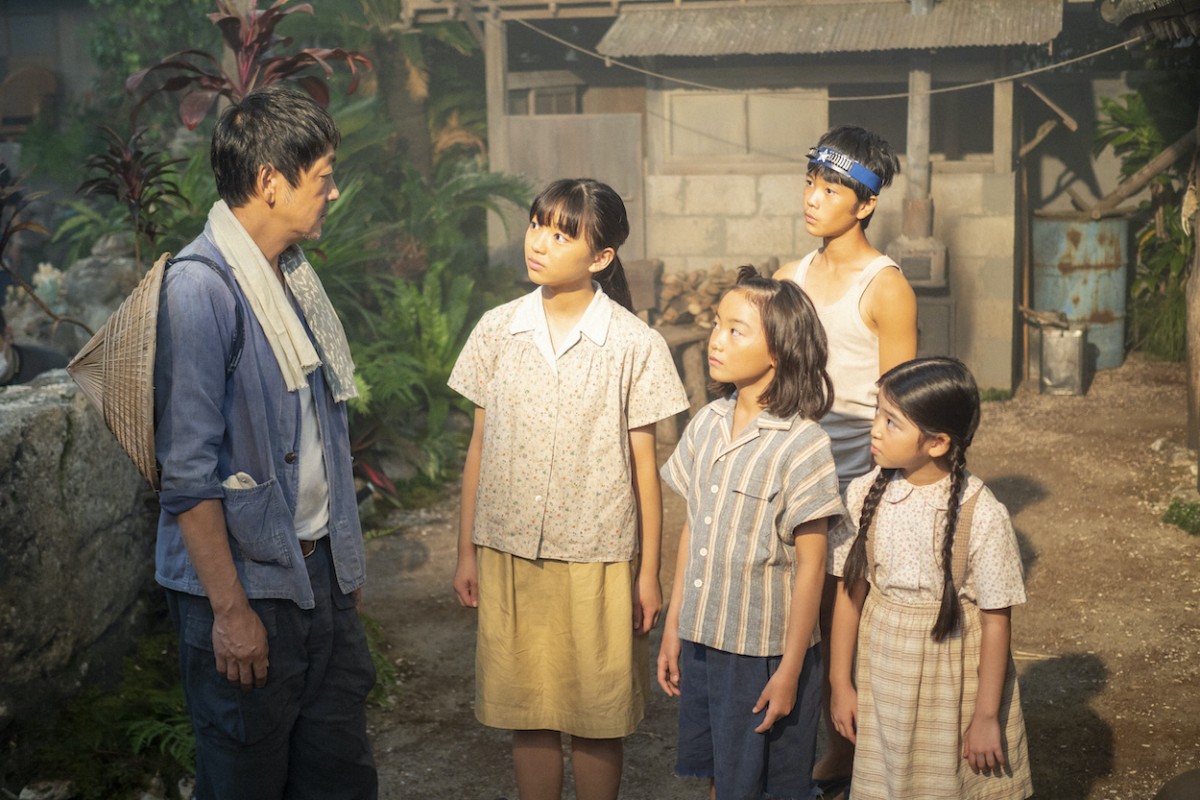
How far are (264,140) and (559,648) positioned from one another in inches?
61.0

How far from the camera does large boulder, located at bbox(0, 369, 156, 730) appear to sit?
4008 millimetres

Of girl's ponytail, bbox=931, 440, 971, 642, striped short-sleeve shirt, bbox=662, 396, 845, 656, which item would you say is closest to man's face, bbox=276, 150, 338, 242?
striped short-sleeve shirt, bbox=662, 396, 845, 656

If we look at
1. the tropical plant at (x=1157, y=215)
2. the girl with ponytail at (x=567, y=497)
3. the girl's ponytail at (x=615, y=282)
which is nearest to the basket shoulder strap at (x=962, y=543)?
the girl with ponytail at (x=567, y=497)

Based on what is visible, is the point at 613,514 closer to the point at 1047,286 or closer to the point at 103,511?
the point at 103,511

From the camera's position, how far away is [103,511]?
4.55 m

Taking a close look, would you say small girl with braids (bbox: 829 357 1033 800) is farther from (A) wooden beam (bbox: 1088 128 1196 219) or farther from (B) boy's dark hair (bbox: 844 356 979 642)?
(A) wooden beam (bbox: 1088 128 1196 219)

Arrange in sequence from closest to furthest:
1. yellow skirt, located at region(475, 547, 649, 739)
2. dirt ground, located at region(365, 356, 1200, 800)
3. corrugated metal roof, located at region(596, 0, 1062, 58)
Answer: yellow skirt, located at region(475, 547, 649, 739)
dirt ground, located at region(365, 356, 1200, 800)
corrugated metal roof, located at region(596, 0, 1062, 58)

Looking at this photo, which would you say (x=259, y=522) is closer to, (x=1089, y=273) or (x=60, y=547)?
(x=60, y=547)

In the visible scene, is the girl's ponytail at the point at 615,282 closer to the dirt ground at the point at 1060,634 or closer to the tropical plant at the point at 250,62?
the dirt ground at the point at 1060,634

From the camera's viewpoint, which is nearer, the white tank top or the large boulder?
the white tank top

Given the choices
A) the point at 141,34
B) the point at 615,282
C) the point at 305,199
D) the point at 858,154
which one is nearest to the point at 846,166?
the point at 858,154

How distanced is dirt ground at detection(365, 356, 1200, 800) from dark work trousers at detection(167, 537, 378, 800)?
3.96 ft

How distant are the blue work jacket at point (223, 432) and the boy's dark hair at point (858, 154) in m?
1.58

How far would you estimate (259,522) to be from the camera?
271 centimetres
